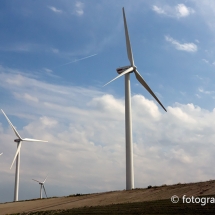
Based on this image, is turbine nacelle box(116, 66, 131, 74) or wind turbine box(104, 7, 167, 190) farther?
turbine nacelle box(116, 66, 131, 74)

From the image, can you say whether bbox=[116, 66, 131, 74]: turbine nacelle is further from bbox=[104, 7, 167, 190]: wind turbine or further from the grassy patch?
the grassy patch

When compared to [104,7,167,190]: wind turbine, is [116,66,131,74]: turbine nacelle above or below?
above

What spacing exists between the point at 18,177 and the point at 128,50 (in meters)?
48.8

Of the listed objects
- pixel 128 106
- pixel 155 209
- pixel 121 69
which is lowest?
pixel 155 209

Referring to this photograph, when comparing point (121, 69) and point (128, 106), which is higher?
point (121, 69)

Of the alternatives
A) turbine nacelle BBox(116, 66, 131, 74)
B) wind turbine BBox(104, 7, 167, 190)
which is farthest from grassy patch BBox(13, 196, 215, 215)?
turbine nacelle BBox(116, 66, 131, 74)

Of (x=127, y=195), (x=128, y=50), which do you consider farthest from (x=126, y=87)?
(x=127, y=195)

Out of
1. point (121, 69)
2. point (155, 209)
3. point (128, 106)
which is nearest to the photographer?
point (155, 209)

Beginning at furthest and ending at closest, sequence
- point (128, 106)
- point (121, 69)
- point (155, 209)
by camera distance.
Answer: point (121, 69) → point (128, 106) → point (155, 209)

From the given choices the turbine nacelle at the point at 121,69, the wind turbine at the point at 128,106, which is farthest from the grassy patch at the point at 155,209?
the turbine nacelle at the point at 121,69

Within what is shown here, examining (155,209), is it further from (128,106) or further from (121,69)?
(121,69)

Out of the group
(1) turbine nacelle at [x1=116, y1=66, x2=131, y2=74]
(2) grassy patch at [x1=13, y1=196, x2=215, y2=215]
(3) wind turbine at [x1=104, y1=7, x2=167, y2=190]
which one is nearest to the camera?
(2) grassy patch at [x1=13, y1=196, x2=215, y2=215]

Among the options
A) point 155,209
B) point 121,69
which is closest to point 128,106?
point 121,69

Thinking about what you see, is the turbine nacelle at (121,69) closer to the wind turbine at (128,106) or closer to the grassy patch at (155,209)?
the wind turbine at (128,106)
